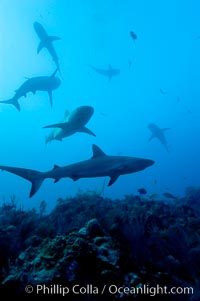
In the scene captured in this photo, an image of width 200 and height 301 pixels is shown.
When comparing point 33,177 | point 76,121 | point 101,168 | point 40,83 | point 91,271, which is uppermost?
point 40,83

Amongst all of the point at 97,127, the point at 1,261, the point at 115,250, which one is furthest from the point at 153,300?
the point at 97,127

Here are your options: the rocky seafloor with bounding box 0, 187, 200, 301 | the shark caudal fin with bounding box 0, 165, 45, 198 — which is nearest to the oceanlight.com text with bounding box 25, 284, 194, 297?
the rocky seafloor with bounding box 0, 187, 200, 301

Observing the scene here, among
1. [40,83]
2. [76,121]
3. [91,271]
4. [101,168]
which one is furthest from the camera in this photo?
[40,83]

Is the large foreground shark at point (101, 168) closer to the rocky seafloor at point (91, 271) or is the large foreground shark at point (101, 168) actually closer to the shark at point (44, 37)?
the rocky seafloor at point (91, 271)

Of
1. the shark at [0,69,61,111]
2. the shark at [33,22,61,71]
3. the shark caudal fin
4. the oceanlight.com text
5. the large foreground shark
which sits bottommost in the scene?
the oceanlight.com text

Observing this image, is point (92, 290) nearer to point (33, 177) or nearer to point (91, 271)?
point (91, 271)

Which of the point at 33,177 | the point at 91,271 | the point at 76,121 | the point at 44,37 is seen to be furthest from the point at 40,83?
the point at 91,271

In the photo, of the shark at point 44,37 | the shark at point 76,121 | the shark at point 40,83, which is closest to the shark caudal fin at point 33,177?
the shark at point 76,121

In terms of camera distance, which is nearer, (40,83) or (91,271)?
(91,271)

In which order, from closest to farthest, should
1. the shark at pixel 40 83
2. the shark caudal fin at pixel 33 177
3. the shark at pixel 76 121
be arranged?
the shark caudal fin at pixel 33 177
the shark at pixel 76 121
the shark at pixel 40 83

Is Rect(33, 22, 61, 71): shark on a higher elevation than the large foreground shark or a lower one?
higher

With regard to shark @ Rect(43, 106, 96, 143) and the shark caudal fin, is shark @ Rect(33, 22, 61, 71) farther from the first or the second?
the shark caudal fin

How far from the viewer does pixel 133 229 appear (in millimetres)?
5703

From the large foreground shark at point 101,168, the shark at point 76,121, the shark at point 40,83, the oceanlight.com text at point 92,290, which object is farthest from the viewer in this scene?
the shark at point 40,83
